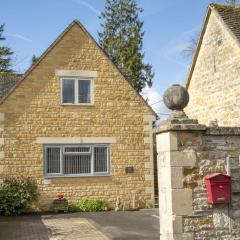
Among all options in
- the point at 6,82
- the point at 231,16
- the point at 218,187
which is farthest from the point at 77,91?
the point at 218,187

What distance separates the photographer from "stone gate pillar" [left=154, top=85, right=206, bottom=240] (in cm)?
767

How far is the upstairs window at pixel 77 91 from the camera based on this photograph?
62.1ft

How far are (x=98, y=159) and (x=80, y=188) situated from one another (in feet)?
4.63

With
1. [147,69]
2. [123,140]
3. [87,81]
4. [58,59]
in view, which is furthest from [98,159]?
[147,69]

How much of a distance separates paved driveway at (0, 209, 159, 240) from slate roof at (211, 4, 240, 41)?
7.78 m

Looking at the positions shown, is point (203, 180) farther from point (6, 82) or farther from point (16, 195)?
point (6, 82)

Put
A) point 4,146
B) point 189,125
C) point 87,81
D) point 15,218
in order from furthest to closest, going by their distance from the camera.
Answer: point 87,81
point 4,146
point 15,218
point 189,125

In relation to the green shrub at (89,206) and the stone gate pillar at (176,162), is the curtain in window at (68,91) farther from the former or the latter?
the stone gate pillar at (176,162)

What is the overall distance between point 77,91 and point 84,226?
6.58 m

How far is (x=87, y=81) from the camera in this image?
19172 millimetres

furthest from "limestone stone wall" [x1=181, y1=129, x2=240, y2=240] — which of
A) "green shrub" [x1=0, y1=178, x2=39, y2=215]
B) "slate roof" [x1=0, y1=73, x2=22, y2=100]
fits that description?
"slate roof" [x1=0, y1=73, x2=22, y2=100]

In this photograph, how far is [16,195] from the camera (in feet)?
57.0

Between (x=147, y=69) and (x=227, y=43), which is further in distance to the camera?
(x=147, y=69)

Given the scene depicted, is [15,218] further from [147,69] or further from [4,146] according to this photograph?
[147,69]
